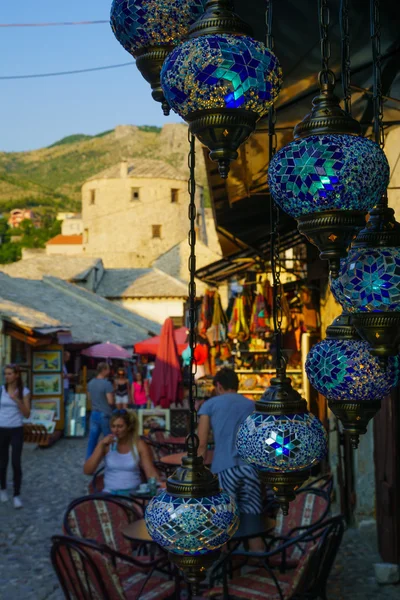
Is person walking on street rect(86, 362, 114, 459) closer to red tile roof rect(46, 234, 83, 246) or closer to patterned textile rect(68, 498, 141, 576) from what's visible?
patterned textile rect(68, 498, 141, 576)

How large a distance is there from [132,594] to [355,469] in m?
4.18

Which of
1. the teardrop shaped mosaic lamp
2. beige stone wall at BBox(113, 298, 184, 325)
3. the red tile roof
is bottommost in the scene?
the teardrop shaped mosaic lamp

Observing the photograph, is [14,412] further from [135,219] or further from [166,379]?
[135,219]

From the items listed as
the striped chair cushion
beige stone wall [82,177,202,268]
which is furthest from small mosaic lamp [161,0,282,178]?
beige stone wall [82,177,202,268]

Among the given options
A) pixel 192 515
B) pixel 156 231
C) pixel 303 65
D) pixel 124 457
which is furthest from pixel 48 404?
pixel 156 231

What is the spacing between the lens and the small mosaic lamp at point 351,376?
2184 mm

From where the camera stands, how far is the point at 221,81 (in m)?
1.77

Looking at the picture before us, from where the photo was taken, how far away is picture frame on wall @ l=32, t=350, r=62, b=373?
65.4 ft

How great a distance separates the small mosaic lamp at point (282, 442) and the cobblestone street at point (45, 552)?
4857mm

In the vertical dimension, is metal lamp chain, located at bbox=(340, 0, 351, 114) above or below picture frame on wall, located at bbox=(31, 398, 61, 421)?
above

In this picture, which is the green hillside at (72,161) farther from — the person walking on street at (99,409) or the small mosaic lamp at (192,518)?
the small mosaic lamp at (192,518)

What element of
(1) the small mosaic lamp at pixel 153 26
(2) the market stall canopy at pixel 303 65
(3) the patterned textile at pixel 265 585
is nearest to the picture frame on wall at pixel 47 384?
(2) the market stall canopy at pixel 303 65

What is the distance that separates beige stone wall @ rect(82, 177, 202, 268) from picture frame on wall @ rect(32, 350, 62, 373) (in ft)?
145

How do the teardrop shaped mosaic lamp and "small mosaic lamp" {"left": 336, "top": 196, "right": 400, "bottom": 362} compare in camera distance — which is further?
the teardrop shaped mosaic lamp
